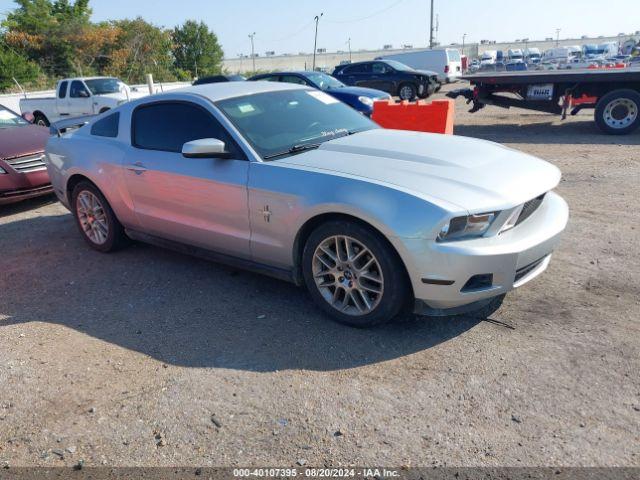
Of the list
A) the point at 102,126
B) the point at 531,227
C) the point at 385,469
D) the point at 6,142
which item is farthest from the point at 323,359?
the point at 6,142

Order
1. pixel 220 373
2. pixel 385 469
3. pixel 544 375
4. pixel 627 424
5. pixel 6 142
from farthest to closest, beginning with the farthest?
1. pixel 6 142
2. pixel 220 373
3. pixel 544 375
4. pixel 627 424
5. pixel 385 469

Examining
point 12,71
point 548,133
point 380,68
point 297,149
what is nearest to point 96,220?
point 297,149

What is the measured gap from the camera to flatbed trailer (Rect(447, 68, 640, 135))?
11.0 meters

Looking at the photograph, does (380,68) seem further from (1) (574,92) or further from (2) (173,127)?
(2) (173,127)

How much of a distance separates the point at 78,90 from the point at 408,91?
11.9 m

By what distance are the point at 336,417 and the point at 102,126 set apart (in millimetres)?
3962

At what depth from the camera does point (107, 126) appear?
5.28 metres

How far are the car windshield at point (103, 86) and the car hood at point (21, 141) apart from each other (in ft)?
22.5

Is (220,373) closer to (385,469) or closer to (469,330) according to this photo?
(385,469)

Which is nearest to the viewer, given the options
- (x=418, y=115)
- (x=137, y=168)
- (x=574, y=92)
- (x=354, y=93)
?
(x=137, y=168)

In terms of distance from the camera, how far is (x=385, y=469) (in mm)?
2492

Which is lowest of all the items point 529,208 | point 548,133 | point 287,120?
point 548,133

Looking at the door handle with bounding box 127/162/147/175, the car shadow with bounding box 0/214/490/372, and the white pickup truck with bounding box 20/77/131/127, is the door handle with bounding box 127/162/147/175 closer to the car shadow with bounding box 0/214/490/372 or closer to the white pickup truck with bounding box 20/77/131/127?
the car shadow with bounding box 0/214/490/372

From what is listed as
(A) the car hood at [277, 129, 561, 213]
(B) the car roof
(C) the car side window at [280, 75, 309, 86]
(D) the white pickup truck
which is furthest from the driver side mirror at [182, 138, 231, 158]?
(D) the white pickup truck
